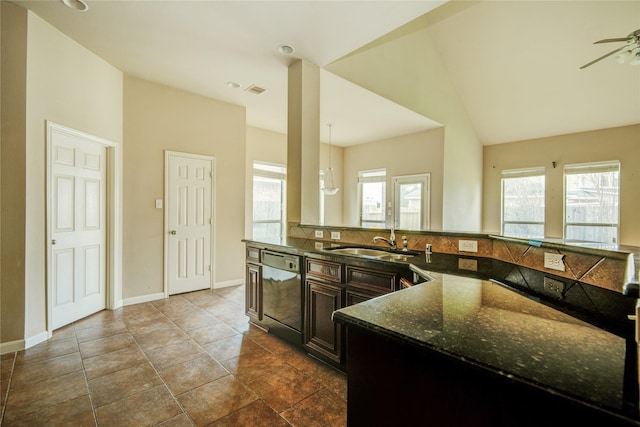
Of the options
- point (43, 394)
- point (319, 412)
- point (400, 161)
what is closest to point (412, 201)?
point (400, 161)

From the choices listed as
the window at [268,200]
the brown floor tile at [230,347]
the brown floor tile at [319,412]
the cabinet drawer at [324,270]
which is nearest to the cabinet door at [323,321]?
the cabinet drawer at [324,270]

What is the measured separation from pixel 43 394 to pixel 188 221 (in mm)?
2518

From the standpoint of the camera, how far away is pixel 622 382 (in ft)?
1.89

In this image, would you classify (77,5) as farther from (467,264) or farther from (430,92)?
(430,92)

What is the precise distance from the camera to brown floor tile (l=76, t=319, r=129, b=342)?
280cm

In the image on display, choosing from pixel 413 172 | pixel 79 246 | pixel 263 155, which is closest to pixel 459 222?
pixel 413 172

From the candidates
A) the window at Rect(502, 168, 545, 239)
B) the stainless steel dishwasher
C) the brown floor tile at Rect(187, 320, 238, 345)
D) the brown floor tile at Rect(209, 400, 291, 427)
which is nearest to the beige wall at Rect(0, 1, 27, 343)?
the brown floor tile at Rect(187, 320, 238, 345)

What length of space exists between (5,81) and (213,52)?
5.75 ft

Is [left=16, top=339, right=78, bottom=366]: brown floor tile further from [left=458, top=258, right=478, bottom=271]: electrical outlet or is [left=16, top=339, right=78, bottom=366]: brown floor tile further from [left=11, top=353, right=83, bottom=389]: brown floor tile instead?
[left=458, top=258, right=478, bottom=271]: electrical outlet

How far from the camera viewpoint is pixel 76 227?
3.16 meters

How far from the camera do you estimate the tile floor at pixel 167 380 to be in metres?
1.73

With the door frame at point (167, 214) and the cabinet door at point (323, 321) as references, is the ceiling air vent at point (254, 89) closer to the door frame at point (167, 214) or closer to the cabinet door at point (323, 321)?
the door frame at point (167, 214)

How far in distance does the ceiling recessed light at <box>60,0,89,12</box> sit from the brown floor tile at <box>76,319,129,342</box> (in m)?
2.93

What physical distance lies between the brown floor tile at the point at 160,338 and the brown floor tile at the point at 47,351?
50 centimetres
